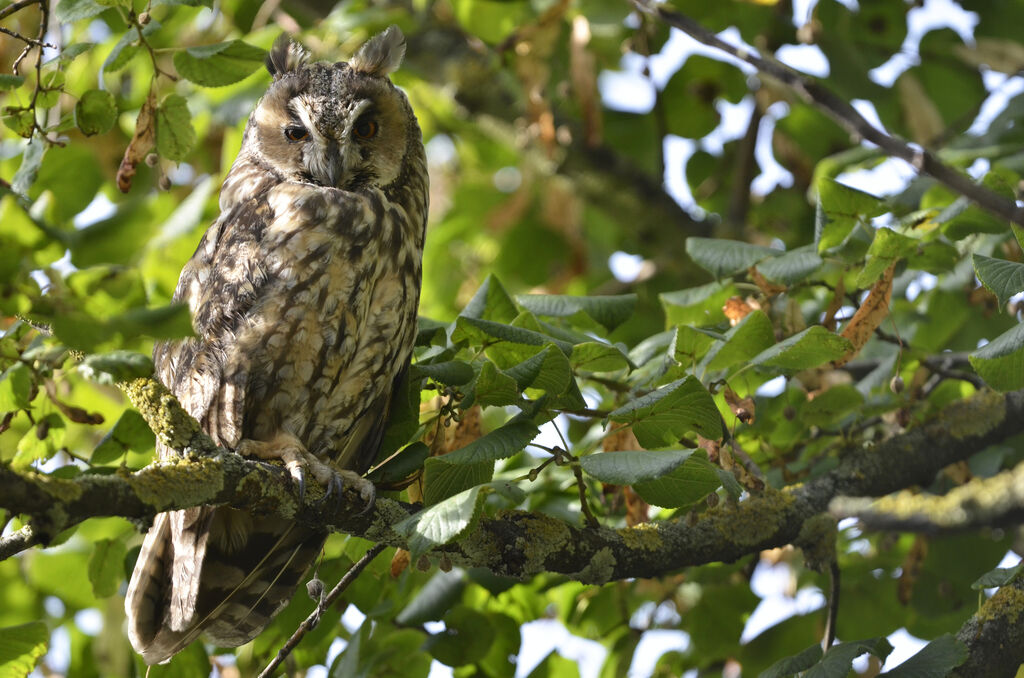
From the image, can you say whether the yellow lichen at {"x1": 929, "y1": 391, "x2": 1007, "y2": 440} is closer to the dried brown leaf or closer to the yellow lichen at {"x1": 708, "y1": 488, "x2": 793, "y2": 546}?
the yellow lichen at {"x1": 708, "y1": 488, "x2": 793, "y2": 546}

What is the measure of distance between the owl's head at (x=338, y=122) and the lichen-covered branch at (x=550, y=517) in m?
0.96

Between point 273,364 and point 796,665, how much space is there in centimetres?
118

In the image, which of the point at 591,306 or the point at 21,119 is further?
the point at 591,306

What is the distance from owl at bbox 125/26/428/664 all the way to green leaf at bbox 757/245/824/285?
75 cm

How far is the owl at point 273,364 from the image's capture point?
2072 mm

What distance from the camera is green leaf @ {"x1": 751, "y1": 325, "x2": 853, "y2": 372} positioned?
1.67 metres

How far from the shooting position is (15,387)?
1458 mm

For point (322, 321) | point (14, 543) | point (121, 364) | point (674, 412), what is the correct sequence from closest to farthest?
point (121, 364) → point (14, 543) → point (674, 412) → point (322, 321)

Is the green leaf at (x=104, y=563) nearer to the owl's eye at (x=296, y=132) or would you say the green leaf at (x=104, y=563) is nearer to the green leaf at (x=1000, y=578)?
the owl's eye at (x=296, y=132)

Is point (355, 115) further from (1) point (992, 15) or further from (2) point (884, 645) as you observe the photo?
(1) point (992, 15)

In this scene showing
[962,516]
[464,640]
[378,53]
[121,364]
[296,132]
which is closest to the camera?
[962,516]

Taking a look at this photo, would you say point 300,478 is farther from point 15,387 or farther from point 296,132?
point 296,132

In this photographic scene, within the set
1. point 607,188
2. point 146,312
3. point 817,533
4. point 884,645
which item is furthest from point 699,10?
point 146,312

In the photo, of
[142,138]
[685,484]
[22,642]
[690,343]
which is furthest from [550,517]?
[142,138]
